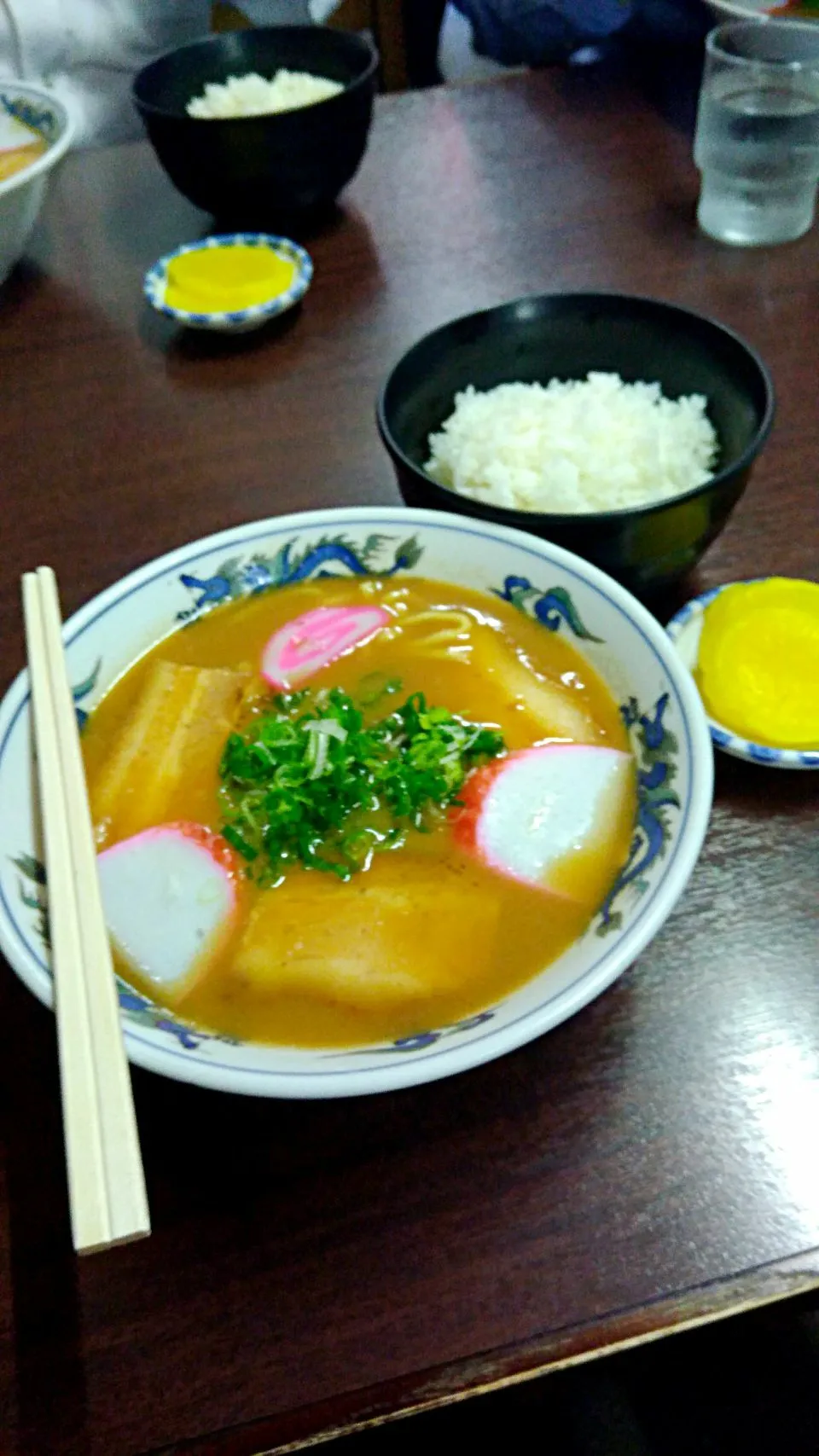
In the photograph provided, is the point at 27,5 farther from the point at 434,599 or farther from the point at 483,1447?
the point at 483,1447

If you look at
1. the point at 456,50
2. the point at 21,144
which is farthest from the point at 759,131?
the point at 456,50

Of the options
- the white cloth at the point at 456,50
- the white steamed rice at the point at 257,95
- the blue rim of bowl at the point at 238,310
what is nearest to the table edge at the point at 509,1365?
the blue rim of bowl at the point at 238,310

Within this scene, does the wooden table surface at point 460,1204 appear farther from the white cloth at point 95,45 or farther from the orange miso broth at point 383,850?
the white cloth at point 95,45

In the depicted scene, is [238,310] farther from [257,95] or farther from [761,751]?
[761,751]

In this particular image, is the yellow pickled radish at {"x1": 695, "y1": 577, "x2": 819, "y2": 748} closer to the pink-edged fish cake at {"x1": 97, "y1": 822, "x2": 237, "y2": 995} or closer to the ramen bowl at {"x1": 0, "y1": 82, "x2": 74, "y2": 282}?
the pink-edged fish cake at {"x1": 97, "y1": 822, "x2": 237, "y2": 995}

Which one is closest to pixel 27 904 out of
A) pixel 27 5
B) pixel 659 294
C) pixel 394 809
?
pixel 394 809

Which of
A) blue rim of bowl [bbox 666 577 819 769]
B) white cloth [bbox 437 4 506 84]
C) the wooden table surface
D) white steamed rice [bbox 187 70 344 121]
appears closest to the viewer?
the wooden table surface

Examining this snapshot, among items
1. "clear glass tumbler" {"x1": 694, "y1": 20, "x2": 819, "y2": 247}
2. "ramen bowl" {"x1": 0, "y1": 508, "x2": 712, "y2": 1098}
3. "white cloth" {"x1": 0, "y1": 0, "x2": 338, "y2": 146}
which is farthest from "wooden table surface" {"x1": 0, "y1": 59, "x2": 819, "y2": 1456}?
"white cloth" {"x1": 0, "y1": 0, "x2": 338, "y2": 146}
